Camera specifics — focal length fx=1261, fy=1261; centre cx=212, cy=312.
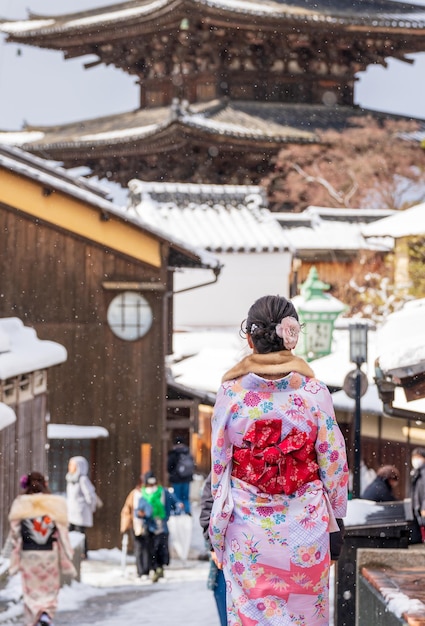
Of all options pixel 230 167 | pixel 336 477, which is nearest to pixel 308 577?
pixel 336 477

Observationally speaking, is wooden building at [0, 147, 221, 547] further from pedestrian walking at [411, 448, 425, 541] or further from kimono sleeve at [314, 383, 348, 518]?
kimono sleeve at [314, 383, 348, 518]

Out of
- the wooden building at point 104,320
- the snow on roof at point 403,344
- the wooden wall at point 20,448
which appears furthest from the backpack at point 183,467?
the snow on roof at point 403,344

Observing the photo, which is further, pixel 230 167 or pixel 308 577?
pixel 230 167

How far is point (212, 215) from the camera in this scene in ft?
92.7

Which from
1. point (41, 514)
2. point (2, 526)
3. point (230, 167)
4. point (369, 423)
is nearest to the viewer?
point (41, 514)

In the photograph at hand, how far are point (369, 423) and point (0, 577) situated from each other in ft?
28.9

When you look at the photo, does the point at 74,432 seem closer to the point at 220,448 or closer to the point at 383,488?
the point at 383,488

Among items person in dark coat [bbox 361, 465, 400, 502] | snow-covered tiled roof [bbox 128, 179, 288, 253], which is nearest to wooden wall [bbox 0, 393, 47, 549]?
person in dark coat [bbox 361, 465, 400, 502]

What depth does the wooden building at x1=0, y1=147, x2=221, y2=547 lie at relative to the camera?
61.0ft

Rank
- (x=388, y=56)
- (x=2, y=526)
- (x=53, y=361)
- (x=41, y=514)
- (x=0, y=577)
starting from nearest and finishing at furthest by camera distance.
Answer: (x=41, y=514), (x=0, y=577), (x=2, y=526), (x=53, y=361), (x=388, y=56)

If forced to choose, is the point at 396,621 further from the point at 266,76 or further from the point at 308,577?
the point at 266,76

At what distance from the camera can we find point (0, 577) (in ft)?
35.0

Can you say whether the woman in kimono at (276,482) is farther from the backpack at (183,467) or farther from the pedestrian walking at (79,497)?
the backpack at (183,467)

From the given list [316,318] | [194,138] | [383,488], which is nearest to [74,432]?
[316,318]
